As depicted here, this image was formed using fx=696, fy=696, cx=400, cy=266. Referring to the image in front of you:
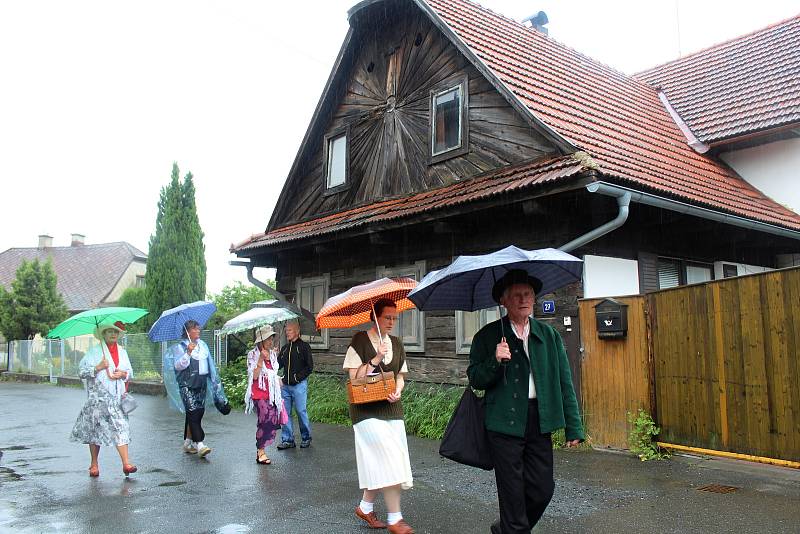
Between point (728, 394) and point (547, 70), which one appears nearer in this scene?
point (728, 394)

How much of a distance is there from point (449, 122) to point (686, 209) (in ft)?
15.0

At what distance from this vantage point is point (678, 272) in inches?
439

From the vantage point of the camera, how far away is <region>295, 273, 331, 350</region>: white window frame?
14117mm

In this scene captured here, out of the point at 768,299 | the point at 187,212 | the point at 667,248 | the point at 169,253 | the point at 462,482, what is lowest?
the point at 462,482

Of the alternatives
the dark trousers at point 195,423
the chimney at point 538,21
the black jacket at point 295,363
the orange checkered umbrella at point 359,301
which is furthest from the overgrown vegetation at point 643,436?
the chimney at point 538,21

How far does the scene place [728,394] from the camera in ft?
23.9

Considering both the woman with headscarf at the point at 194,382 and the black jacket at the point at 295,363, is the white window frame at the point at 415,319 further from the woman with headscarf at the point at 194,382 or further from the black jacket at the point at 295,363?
the woman with headscarf at the point at 194,382

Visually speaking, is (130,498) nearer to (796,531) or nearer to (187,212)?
(796,531)

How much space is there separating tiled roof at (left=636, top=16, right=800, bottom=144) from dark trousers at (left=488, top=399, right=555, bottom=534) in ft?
33.5

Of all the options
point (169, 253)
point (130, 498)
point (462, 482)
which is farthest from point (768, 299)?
point (169, 253)

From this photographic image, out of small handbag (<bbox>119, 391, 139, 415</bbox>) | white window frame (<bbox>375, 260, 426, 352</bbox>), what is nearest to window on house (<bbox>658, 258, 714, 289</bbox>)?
white window frame (<bbox>375, 260, 426, 352</bbox>)

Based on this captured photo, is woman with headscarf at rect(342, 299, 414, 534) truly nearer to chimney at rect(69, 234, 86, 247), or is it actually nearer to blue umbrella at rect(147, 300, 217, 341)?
blue umbrella at rect(147, 300, 217, 341)

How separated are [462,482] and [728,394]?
2.95 m

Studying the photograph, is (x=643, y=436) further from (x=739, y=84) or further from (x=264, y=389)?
(x=739, y=84)
